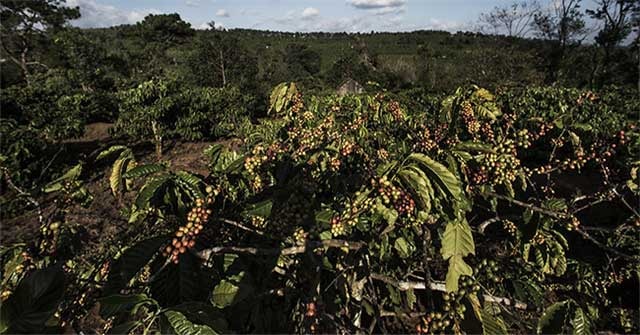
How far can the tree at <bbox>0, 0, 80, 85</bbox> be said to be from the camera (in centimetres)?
2166

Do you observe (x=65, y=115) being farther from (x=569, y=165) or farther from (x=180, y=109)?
(x=569, y=165)

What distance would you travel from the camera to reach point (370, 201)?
131cm

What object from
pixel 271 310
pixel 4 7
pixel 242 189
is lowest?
pixel 271 310

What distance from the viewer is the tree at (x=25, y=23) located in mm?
21656

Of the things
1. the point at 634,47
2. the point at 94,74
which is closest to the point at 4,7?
the point at 94,74

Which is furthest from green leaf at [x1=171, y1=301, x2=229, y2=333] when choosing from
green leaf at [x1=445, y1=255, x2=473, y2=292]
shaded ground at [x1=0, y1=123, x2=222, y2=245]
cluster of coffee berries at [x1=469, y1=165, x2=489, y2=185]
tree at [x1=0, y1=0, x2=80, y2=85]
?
tree at [x1=0, y1=0, x2=80, y2=85]

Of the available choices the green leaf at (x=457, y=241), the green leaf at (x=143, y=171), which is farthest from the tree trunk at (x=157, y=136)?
the green leaf at (x=457, y=241)

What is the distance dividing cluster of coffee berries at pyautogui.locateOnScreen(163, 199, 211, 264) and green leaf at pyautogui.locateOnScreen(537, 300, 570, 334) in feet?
4.88

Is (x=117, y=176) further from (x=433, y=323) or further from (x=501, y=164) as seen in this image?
(x=501, y=164)

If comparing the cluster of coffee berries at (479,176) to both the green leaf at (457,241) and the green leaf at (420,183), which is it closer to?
the green leaf at (457,241)

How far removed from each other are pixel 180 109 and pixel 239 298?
10808mm

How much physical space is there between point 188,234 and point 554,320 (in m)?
1.54

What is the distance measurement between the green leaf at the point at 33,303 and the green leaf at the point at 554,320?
1772 millimetres

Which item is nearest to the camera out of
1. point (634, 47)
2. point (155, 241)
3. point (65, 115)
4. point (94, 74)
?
point (155, 241)
